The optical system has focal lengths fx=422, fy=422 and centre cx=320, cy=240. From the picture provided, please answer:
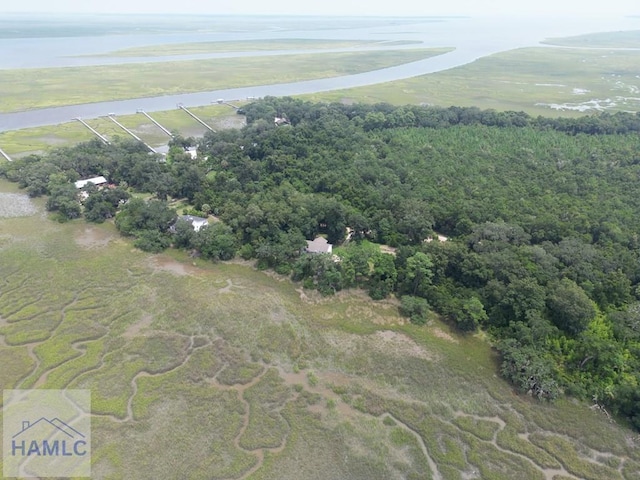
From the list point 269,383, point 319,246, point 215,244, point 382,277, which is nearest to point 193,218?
point 215,244

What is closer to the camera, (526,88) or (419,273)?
(419,273)

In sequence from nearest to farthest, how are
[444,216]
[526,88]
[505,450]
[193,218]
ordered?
[505,450] < [444,216] < [193,218] < [526,88]

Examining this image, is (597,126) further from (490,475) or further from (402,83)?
(490,475)

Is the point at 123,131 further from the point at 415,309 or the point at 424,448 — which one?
the point at 424,448

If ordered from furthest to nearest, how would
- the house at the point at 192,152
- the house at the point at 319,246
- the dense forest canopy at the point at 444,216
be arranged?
the house at the point at 192,152, the house at the point at 319,246, the dense forest canopy at the point at 444,216

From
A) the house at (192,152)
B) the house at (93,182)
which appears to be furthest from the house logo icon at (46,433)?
the house at (192,152)

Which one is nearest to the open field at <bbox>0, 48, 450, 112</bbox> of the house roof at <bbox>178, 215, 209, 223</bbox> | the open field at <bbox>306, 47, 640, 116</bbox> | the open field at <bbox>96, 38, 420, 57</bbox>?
the open field at <bbox>96, 38, 420, 57</bbox>

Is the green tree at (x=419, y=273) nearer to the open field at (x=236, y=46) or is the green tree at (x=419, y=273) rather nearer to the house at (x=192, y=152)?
the house at (x=192, y=152)
